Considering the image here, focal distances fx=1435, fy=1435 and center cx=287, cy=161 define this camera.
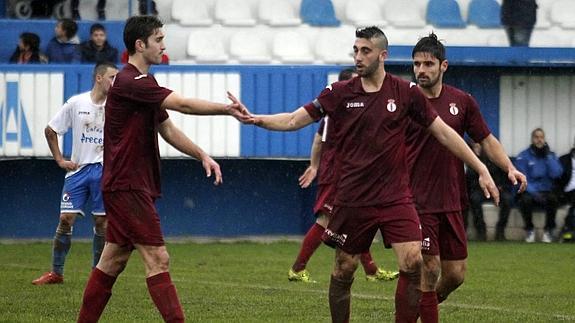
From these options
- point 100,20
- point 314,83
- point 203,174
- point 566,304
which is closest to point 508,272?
point 566,304

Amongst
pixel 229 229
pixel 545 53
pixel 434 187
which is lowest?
pixel 229 229

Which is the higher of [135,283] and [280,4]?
[280,4]

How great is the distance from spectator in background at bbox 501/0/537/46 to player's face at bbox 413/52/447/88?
1244 centimetres

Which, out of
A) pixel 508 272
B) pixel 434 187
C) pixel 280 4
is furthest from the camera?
pixel 280 4

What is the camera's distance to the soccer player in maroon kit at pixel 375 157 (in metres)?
9.58

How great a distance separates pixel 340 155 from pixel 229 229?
1242cm

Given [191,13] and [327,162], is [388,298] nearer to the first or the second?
[327,162]

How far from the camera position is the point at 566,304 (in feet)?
42.0

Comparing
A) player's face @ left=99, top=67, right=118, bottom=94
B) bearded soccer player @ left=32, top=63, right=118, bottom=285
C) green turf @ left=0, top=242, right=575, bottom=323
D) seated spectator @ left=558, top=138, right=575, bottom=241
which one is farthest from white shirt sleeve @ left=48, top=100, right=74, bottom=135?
seated spectator @ left=558, top=138, right=575, bottom=241

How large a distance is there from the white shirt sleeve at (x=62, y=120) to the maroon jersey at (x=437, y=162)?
5.01m

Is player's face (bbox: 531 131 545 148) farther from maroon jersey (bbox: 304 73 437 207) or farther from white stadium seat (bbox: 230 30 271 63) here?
maroon jersey (bbox: 304 73 437 207)

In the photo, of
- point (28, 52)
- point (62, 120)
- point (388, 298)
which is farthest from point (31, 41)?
point (388, 298)

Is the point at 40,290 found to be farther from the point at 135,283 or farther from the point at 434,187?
the point at 434,187

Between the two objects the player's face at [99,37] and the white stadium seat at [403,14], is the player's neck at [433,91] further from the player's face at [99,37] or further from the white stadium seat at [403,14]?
the white stadium seat at [403,14]
